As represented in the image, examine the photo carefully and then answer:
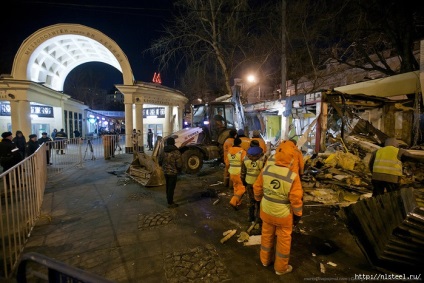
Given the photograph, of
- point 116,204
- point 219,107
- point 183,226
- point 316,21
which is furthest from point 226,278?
point 316,21

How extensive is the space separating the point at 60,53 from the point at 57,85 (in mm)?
2962

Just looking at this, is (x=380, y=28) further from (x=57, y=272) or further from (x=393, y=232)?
(x=57, y=272)

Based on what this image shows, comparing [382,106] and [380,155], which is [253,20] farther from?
[380,155]

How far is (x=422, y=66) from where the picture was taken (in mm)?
8289

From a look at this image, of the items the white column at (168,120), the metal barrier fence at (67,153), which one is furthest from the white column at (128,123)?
the white column at (168,120)

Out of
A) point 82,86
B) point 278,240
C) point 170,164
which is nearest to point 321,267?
point 278,240

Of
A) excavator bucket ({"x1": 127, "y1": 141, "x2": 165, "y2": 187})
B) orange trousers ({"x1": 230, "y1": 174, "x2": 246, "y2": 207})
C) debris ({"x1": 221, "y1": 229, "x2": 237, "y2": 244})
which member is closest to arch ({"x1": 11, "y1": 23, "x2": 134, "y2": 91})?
excavator bucket ({"x1": 127, "y1": 141, "x2": 165, "y2": 187})

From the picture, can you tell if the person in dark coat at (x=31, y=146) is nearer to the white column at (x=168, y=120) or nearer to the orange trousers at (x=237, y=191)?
the orange trousers at (x=237, y=191)

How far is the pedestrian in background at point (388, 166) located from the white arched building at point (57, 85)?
12428mm

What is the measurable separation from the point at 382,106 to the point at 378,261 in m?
8.55

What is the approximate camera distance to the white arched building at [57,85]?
39.1 ft

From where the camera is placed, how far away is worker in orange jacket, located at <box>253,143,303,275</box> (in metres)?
2.94

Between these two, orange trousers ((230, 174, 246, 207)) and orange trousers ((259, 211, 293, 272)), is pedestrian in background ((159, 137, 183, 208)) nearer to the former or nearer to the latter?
orange trousers ((230, 174, 246, 207))

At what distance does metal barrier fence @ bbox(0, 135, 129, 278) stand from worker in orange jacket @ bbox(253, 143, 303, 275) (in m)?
3.36
